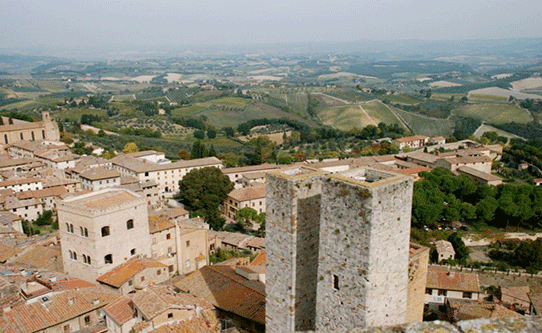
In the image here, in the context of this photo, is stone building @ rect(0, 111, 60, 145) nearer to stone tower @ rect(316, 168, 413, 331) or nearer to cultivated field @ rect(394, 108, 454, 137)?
stone tower @ rect(316, 168, 413, 331)

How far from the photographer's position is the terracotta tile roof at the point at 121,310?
1955 cm

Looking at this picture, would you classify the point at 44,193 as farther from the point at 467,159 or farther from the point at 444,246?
the point at 467,159

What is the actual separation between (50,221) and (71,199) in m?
22.6

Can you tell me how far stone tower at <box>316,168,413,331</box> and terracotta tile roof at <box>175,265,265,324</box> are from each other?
728 centimetres

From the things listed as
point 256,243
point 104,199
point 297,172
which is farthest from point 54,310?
point 256,243

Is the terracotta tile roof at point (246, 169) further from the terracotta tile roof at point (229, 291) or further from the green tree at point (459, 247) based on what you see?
the terracotta tile roof at point (229, 291)

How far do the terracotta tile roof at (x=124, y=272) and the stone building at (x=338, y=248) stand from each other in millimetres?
12936

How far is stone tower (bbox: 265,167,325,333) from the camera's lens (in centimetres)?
1368


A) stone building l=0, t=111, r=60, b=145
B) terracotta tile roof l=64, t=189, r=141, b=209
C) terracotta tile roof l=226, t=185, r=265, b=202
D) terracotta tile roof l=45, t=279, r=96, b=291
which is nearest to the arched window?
terracotta tile roof l=45, t=279, r=96, b=291

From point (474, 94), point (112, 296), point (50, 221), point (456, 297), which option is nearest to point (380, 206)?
point (112, 296)

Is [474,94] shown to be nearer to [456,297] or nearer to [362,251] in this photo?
[456,297]

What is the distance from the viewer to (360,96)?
567 feet

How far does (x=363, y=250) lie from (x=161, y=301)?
437 inches

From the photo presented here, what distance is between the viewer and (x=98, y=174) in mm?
54656
